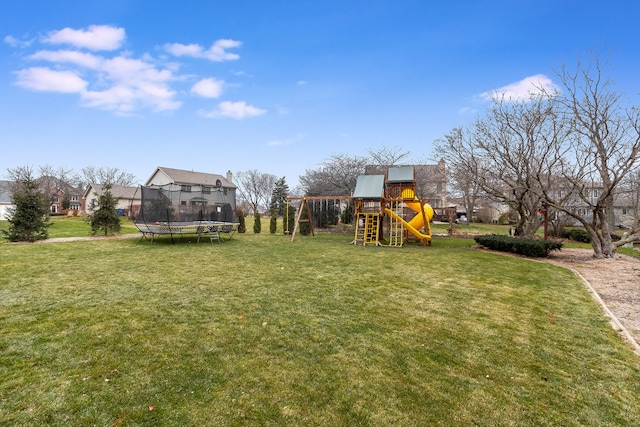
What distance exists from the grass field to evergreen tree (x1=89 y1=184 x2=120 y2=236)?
703cm

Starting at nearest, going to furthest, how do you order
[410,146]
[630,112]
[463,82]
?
1. [630,112]
2. [463,82]
3. [410,146]

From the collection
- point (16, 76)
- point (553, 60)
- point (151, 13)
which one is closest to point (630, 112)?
point (553, 60)

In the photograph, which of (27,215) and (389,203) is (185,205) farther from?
(389,203)

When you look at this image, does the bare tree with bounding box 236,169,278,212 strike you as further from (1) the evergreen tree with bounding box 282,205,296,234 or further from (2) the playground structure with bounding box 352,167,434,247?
(2) the playground structure with bounding box 352,167,434,247

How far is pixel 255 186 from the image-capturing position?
4762 centimetres

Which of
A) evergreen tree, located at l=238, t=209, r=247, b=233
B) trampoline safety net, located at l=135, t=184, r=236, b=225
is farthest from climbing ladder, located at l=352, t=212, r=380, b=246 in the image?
evergreen tree, located at l=238, t=209, r=247, b=233

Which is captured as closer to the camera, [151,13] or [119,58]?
[151,13]

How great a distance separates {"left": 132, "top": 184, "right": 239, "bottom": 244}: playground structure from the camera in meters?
10.9

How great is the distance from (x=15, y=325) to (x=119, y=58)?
1072 centimetres

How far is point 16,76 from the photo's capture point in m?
10.8

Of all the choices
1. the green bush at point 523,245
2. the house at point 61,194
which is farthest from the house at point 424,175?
the house at point 61,194

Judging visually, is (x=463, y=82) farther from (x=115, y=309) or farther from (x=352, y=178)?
(x=115, y=309)

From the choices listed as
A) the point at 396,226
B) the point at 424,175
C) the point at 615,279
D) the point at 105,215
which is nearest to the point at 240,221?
the point at 105,215

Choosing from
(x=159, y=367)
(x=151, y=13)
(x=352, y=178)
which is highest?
(x=151, y=13)
